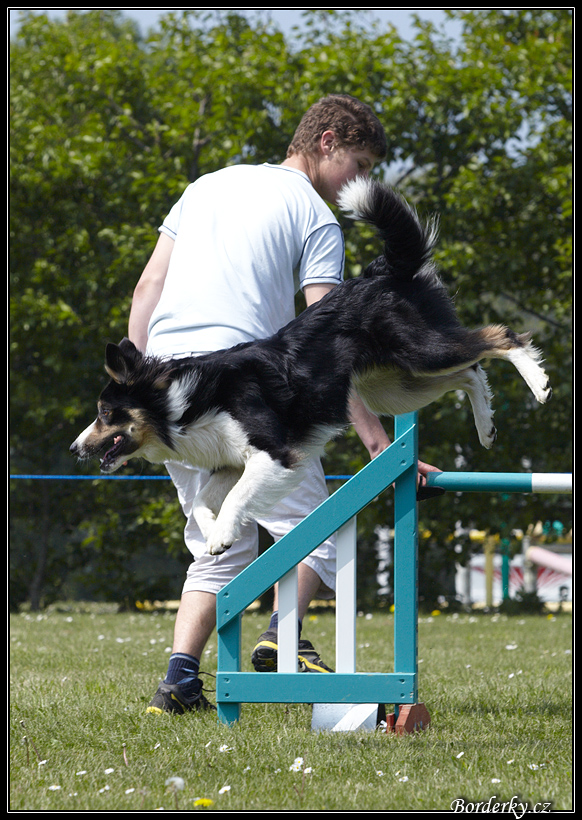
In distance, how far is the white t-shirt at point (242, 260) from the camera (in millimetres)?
2873

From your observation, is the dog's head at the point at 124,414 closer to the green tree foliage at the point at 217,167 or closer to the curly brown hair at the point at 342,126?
the curly brown hair at the point at 342,126

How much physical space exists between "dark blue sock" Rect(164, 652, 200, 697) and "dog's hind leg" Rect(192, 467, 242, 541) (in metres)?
0.53

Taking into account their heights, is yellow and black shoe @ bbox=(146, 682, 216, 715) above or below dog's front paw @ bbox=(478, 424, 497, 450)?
below

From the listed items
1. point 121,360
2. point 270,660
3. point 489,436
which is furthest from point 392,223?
point 270,660

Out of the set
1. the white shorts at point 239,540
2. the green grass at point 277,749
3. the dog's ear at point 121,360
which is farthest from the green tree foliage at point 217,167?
the dog's ear at point 121,360

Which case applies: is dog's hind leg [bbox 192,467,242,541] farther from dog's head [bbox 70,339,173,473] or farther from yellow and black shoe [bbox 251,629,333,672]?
yellow and black shoe [bbox 251,629,333,672]

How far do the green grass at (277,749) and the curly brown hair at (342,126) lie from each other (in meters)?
2.07

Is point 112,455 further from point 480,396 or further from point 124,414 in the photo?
point 480,396

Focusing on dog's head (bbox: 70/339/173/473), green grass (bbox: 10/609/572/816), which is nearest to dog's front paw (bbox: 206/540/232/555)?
dog's head (bbox: 70/339/173/473)

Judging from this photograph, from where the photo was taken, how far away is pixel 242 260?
288cm

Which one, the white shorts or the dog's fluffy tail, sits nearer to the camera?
the dog's fluffy tail

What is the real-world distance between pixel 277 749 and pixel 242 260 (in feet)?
5.16

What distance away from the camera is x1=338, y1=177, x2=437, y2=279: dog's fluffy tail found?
275 cm

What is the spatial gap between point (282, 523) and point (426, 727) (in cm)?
85
